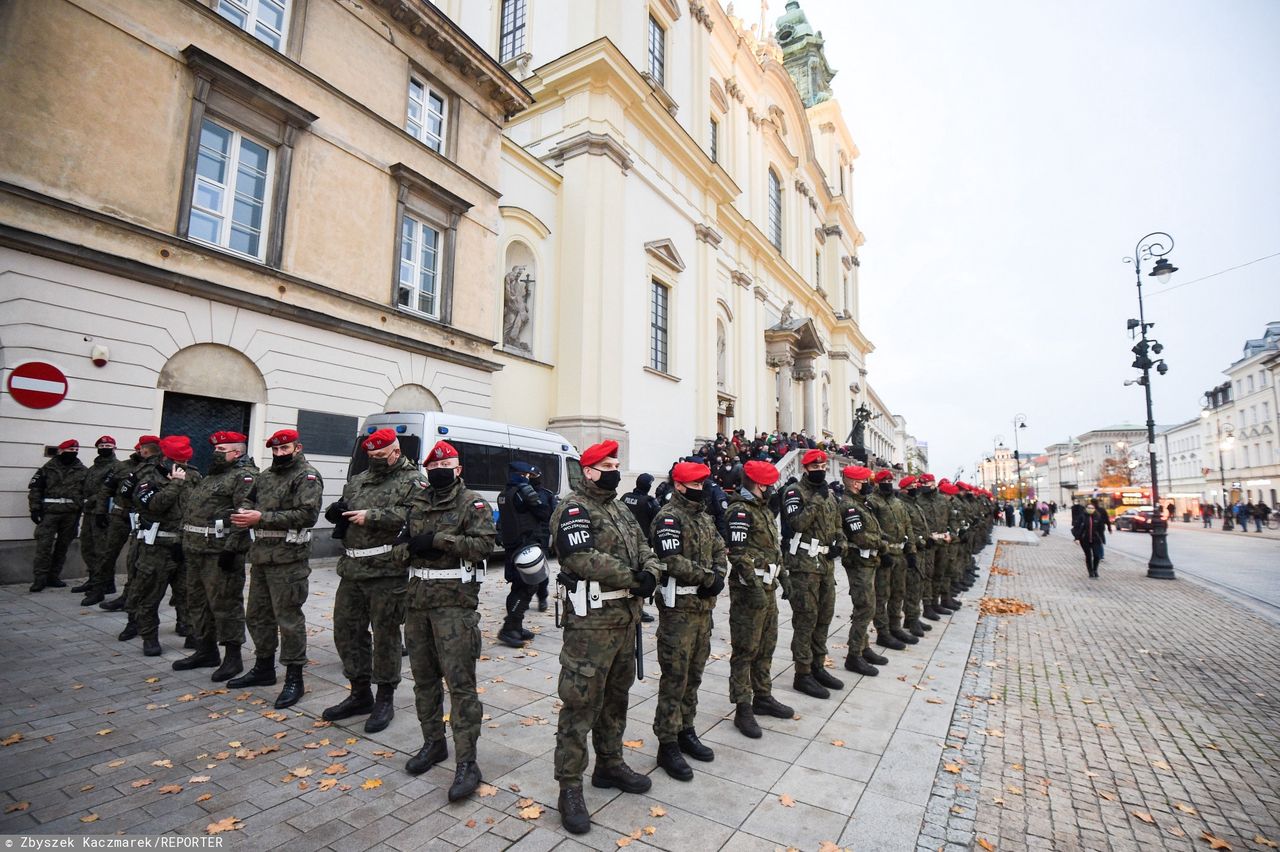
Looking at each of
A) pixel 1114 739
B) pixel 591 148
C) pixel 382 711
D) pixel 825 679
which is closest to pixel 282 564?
pixel 382 711

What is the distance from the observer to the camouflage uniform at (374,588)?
4555mm

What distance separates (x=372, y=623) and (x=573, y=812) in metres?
2.30

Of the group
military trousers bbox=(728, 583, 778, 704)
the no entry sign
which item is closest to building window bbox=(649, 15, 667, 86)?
the no entry sign

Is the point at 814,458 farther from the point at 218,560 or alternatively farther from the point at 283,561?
the point at 218,560

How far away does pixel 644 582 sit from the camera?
140 inches

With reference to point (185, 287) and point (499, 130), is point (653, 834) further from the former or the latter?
point (499, 130)

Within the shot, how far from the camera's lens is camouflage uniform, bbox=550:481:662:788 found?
135 inches

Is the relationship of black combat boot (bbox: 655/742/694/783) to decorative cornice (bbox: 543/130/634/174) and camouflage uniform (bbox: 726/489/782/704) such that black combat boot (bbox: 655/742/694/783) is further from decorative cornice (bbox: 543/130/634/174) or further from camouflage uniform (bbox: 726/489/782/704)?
decorative cornice (bbox: 543/130/634/174)

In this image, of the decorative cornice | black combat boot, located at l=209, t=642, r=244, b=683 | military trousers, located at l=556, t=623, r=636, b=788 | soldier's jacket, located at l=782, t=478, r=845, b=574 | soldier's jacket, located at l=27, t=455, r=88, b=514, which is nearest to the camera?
military trousers, located at l=556, t=623, r=636, b=788

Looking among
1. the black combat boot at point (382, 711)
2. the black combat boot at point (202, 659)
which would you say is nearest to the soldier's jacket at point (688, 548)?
the black combat boot at point (382, 711)

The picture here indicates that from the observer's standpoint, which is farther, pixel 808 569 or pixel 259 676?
pixel 808 569

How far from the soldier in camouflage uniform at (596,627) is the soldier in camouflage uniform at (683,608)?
0.29 meters

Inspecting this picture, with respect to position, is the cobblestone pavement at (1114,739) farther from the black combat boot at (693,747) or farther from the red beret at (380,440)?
the red beret at (380,440)

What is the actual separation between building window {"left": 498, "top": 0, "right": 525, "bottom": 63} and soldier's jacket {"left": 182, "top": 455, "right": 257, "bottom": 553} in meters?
21.5
